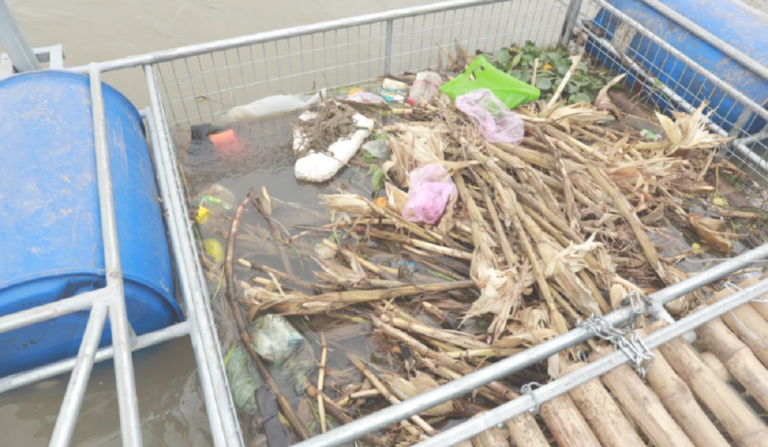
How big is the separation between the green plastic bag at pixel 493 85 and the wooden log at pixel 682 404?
289 centimetres

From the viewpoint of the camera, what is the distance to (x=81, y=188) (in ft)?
8.81

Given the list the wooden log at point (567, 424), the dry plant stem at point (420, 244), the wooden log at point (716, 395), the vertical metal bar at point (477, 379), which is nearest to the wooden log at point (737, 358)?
the wooden log at point (716, 395)

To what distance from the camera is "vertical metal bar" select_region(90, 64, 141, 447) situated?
5.87 feet

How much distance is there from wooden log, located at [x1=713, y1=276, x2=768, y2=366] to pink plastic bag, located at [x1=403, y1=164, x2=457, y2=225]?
74.6 inches

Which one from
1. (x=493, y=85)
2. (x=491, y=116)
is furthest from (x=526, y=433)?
(x=493, y=85)

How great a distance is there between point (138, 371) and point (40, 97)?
1.88 meters

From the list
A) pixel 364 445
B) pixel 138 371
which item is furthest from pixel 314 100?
pixel 364 445

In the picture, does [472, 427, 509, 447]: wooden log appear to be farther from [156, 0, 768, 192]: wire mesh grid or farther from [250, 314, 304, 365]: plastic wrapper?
[156, 0, 768, 192]: wire mesh grid

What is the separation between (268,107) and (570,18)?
12.4 ft

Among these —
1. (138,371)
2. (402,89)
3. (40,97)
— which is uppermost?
(40,97)

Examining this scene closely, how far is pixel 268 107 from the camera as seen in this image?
4.76 metres

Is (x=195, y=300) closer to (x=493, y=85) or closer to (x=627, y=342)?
(x=627, y=342)

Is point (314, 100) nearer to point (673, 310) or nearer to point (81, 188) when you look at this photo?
point (81, 188)

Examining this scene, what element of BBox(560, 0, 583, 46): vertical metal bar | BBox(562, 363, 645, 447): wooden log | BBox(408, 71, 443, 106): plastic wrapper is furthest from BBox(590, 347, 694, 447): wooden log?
BBox(560, 0, 583, 46): vertical metal bar
